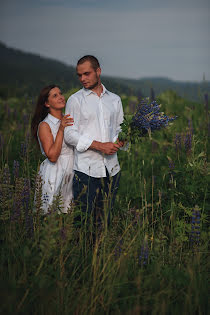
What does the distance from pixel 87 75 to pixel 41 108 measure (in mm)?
639

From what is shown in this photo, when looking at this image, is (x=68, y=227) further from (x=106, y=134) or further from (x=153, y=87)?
(x=153, y=87)

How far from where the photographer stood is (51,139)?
9.77ft

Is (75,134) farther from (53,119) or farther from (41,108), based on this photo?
(41,108)

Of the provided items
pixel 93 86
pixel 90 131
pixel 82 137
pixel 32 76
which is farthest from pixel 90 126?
pixel 32 76

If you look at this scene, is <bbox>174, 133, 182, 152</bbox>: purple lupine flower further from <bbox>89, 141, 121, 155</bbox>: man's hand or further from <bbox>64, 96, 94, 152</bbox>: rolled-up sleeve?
<bbox>64, 96, 94, 152</bbox>: rolled-up sleeve

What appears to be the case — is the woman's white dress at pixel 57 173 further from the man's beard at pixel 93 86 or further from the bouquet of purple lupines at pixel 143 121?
the bouquet of purple lupines at pixel 143 121

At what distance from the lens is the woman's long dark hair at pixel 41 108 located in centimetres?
313

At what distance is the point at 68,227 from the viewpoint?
199 centimetres

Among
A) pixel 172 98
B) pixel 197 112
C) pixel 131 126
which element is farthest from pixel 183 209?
pixel 172 98

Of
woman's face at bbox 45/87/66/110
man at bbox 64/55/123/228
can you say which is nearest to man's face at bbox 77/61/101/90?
man at bbox 64/55/123/228

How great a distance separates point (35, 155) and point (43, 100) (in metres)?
1.38

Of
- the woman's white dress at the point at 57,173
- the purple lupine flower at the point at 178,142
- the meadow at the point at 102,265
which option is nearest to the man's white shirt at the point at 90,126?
the woman's white dress at the point at 57,173

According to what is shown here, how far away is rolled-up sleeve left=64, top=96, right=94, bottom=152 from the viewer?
2807mm

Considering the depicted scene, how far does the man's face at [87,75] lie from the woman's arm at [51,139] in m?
0.36
